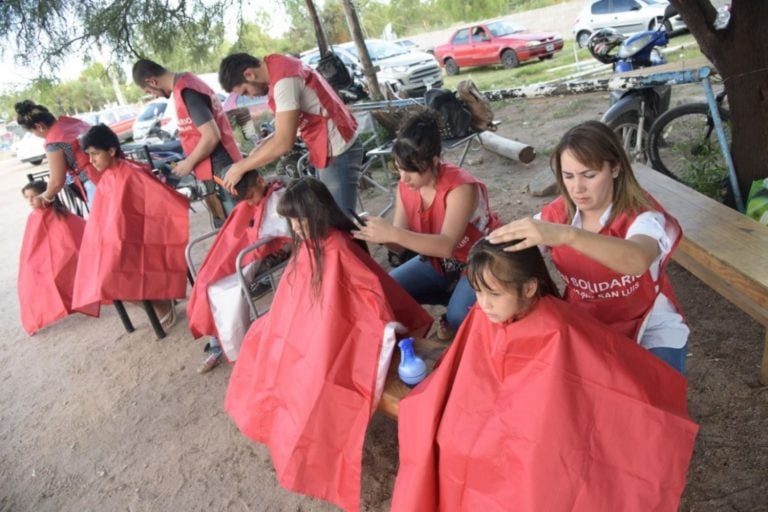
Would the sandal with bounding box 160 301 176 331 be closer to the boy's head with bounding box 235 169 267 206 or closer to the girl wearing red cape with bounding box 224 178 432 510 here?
the boy's head with bounding box 235 169 267 206

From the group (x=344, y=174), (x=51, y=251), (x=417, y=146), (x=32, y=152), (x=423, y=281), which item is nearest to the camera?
(x=417, y=146)

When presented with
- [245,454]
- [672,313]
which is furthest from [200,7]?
[672,313]

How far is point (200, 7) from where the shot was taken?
4.62m

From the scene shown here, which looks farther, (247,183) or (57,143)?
(57,143)

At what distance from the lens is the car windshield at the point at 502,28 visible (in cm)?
1336

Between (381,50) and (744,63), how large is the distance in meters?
10.4

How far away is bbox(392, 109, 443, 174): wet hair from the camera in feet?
6.59

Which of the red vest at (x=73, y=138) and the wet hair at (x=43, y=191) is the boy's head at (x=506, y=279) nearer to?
the red vest at (x=73, y=138)

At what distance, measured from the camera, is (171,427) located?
9.00 feet

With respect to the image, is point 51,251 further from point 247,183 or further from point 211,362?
point 247,183

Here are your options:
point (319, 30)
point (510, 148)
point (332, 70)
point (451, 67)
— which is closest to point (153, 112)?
point (319, 30)

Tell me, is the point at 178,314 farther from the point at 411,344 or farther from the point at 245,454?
the point at 411,344

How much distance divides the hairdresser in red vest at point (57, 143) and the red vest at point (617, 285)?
11.3ft

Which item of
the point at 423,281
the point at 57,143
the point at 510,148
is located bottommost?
the point at 510,148
